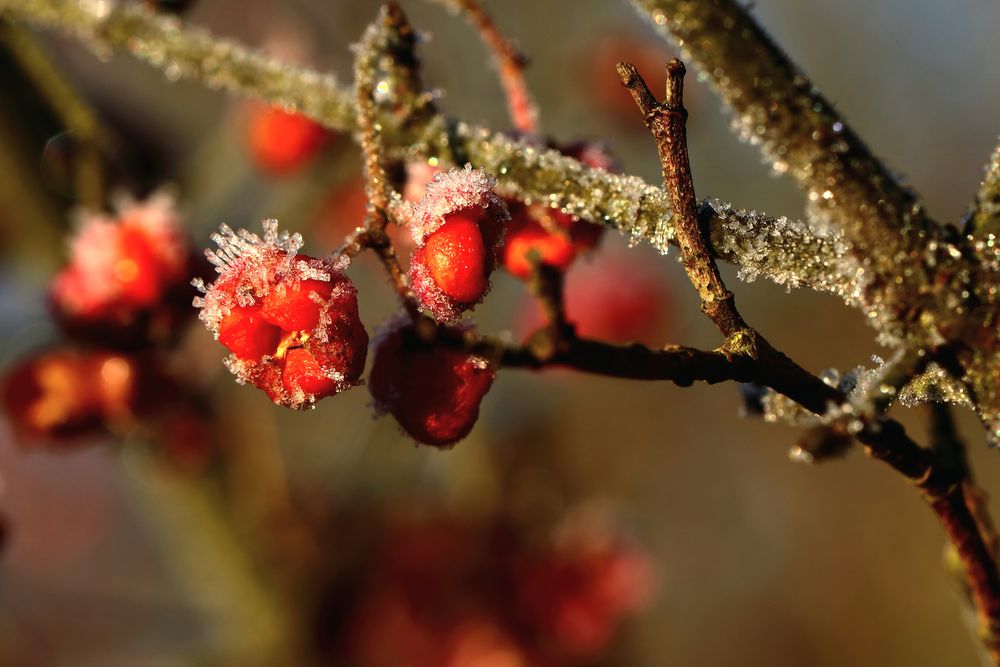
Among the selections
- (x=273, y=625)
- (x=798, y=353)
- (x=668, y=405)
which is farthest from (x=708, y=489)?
(x=273, y=625)

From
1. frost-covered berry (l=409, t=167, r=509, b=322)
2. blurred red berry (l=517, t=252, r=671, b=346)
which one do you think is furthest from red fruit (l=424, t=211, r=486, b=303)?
blurred red berry (l=517, t=252, r=671, b=346)

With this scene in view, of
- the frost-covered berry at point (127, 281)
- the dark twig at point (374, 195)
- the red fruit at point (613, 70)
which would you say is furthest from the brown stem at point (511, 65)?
the red fruit at point (613, 70)

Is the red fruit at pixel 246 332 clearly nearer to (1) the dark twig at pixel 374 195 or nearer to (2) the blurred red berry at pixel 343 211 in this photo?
(1) the dark twig at pixel 374 195

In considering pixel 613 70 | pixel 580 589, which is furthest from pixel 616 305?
pixel 613 70

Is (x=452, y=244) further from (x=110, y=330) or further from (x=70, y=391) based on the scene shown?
(x=70, y=391)

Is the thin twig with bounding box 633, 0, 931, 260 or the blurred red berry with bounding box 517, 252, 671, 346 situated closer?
the thin twig with bounding box 633, 0, 931, 260

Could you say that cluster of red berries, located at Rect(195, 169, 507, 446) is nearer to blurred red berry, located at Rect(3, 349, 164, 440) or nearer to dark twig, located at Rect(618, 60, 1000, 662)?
dark twig, located at Rect(618, 60, 1000, 662)

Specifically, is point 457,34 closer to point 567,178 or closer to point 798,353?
point 798,353

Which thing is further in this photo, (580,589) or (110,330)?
(580,589)
